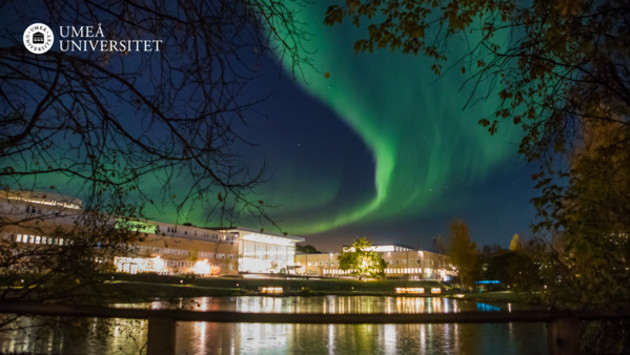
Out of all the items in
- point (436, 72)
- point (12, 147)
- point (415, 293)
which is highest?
point (436, 72)

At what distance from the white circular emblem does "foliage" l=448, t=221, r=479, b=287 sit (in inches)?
2305

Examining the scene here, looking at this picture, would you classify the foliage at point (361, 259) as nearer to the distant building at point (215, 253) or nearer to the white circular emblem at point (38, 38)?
the distant building at point (215, 253)

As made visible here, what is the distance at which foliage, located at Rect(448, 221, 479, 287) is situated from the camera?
5738cm

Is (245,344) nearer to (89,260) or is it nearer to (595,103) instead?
(89,260)

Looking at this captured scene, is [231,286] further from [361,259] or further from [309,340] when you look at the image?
[309,340]

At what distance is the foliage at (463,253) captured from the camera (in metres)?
57.4

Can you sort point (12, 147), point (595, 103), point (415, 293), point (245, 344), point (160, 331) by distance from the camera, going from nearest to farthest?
point (160, 331)
point (12, 147)
point (595, 103)
point (245, 344)
point (415, 293)

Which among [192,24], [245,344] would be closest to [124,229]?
[192,24]

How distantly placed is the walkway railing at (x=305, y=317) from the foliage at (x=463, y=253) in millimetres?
57008

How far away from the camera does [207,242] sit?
93.4 m

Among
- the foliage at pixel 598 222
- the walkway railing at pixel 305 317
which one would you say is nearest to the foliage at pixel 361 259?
the foliage at pixel 598 222

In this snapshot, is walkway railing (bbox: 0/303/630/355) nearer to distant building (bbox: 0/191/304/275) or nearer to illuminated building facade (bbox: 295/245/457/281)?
distant building (bbox: 0/191/304/275)

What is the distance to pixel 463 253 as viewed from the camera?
58.0 m

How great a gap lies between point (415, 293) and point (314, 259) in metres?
89.3
